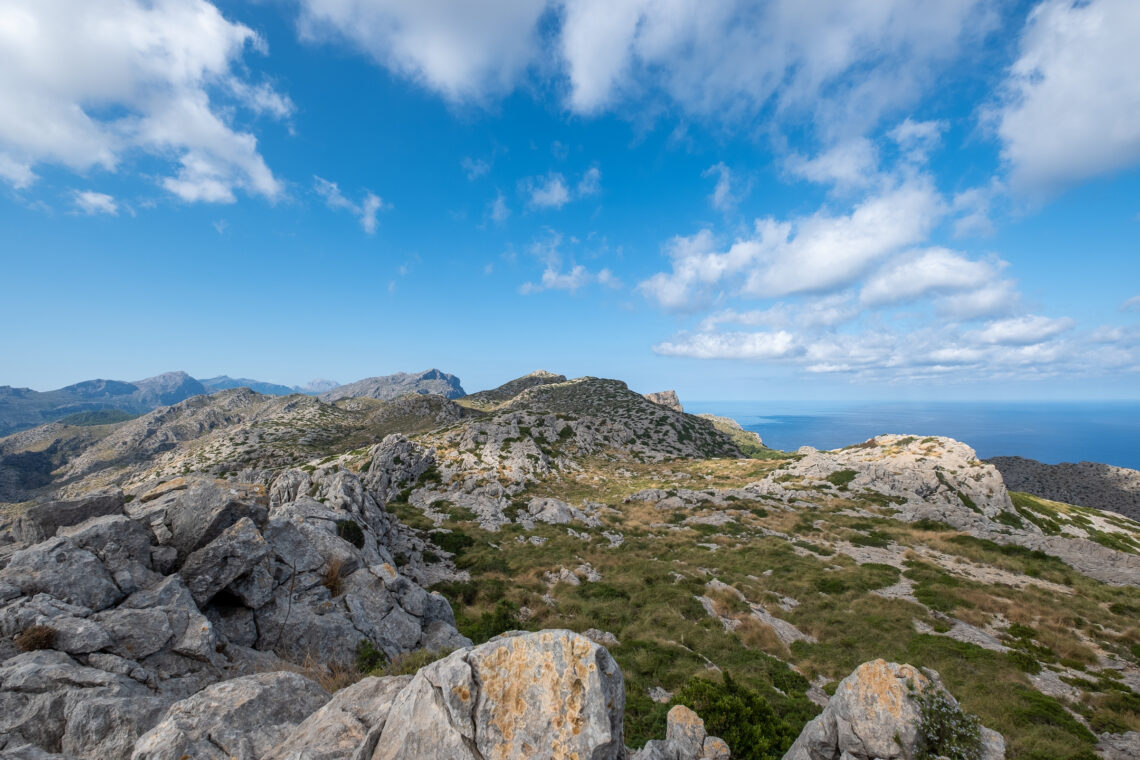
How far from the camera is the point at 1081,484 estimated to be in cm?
10975

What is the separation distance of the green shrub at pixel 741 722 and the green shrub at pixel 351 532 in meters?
20.9

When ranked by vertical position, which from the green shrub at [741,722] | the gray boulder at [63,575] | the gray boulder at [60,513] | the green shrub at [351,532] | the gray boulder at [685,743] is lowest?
the green shrub at [741,722]

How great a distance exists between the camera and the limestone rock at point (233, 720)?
304 inches

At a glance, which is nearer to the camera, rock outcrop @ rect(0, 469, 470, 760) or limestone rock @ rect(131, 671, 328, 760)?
limestone rock @ rect(131, 671, 328, 760)

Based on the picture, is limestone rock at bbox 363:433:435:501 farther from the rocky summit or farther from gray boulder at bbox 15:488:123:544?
Answer: gray boulder at bbox 15:488:123:544

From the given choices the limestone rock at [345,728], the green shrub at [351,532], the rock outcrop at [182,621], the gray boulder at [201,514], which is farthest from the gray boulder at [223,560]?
the limestone rock at [345,728]

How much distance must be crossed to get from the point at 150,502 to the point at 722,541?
42855 mm

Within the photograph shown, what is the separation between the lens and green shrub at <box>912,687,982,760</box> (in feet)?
31.0

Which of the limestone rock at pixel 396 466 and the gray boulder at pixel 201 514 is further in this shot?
the limestone rock at pixel 396 466

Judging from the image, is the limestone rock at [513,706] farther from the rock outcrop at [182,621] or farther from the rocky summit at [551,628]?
the rock outcrop at [182,621]

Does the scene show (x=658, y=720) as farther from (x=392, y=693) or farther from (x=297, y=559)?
(x=297, y=559)

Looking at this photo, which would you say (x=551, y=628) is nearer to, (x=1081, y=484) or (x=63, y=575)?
(x=63, y=575)

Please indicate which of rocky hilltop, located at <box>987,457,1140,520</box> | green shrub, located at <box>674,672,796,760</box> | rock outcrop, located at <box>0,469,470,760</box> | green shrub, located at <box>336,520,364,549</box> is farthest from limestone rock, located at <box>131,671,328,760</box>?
rocky hilltop, located at <box>987,457,1140,520</box>

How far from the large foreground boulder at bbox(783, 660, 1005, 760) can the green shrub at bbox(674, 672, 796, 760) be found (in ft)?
4.75
